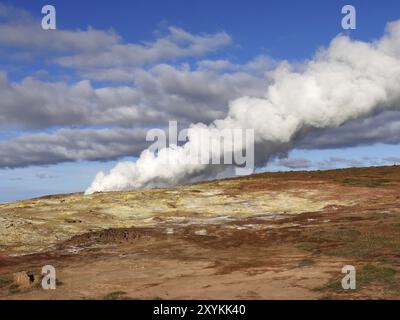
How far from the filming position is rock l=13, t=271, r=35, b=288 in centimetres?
2182

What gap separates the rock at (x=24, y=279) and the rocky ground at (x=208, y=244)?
0.16 feet

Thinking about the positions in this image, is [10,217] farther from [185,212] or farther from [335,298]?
[335,298]

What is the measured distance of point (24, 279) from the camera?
22016 millimetres

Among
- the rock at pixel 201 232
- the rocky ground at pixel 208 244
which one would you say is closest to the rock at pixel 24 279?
the rocky ground at pixel 208 244

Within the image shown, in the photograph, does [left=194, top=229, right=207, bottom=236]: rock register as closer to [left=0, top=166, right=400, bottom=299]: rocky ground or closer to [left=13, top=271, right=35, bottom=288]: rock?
[left=0, top=166, right=400, bottom=299]: rocky ground

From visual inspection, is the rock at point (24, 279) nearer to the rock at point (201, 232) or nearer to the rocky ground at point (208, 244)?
the rocky ground at point (208, 244)

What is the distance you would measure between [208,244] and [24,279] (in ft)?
38.9

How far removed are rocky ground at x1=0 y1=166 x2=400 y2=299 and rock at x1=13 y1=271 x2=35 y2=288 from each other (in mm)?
49

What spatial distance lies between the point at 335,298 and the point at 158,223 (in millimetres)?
22578

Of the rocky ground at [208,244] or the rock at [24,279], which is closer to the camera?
the rocky ground at [208,244]

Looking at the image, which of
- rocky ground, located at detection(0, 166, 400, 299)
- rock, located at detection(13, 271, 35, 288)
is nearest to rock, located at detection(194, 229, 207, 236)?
rocky ground, located at detection(0, 166, 400, 299)

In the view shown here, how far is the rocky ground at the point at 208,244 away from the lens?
20.3 meters

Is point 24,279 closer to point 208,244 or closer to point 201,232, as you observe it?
point 208,244
